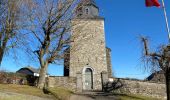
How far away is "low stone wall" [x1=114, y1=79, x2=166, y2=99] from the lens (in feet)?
89.0

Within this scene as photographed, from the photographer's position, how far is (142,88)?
27297mm

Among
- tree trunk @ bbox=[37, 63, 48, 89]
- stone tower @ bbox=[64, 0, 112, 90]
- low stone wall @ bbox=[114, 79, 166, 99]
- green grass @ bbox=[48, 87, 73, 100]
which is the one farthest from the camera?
stone tower @ bbox=[64, 0, 112, 90]

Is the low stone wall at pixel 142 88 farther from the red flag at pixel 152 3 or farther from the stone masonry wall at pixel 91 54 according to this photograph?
the red flag at pixel 152 3

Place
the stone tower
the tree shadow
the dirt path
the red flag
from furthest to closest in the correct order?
1. the stone tower
2. the tree shadow
3. the red flag
4. the dirt path

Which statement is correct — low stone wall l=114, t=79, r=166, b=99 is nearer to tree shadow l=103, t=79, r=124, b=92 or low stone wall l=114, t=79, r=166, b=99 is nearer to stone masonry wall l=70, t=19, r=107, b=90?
tree shadow l=103, t=79, r=124, b=92

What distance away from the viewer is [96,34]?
107 ft

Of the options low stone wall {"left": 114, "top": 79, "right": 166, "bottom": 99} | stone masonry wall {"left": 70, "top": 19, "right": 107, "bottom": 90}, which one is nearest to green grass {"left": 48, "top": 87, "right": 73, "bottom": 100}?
low stone wall {"left": 114, "top": 79, "right": 166, "bottom": 99}

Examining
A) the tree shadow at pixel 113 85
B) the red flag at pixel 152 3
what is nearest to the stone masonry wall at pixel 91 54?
the tree shadow at pixel 113 85

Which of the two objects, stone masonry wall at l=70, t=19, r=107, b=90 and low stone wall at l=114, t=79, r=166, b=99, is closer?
low stone wall at l=114, t=79, r=166, b=99

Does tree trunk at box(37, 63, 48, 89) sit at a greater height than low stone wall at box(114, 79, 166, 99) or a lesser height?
greater

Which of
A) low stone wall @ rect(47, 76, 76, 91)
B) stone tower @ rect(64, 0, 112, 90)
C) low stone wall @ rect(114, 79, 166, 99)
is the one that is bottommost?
low stone wall @ rect(114, 79, 166, 99)

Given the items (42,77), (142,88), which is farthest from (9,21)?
(142,88)

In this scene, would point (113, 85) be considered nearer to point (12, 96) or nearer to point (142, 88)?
point (142, 88)

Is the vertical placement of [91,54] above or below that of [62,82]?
above
